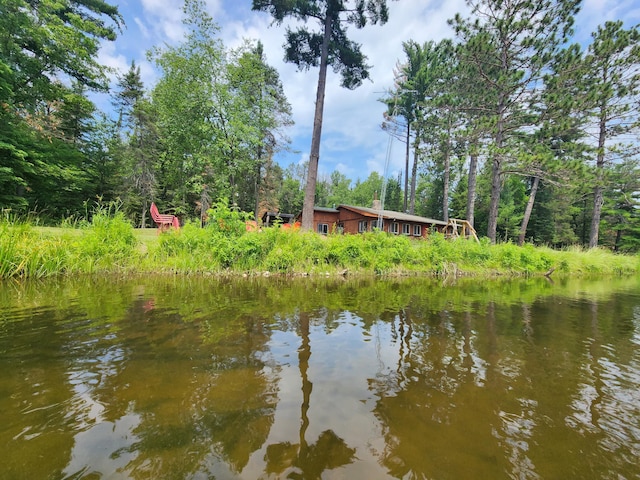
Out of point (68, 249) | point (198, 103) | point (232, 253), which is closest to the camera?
point (68, 249)

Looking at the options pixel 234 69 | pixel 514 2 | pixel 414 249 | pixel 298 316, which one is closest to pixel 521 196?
pixel 514 2

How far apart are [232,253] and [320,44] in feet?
48.4

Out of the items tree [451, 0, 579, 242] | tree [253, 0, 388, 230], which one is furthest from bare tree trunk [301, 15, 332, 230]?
tree [451, 0, 579, 242]

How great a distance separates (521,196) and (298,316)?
145ft

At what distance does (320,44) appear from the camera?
1716 centimetres

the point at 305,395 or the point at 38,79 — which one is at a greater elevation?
the point at 38,79

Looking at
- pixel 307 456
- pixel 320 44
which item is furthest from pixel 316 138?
pixel 307 456

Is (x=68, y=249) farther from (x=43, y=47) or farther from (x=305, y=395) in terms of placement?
(x=43, y=47)

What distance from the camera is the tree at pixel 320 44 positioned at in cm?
1583

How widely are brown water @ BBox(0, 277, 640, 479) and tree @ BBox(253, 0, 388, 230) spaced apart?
11472mm

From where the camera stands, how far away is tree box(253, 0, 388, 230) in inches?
623

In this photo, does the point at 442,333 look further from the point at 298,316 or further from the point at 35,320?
the point at 35,320

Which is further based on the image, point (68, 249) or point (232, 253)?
point (232, 253)

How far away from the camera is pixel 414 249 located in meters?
13.0
